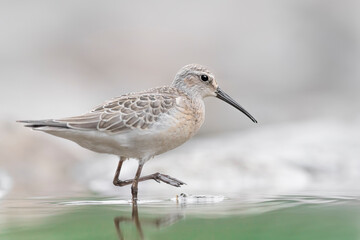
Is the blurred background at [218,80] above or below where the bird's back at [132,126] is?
above

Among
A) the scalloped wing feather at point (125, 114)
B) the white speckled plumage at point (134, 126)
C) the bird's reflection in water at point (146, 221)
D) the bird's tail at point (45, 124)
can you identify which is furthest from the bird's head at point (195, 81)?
the bird's reflection in water at point (146, 221)

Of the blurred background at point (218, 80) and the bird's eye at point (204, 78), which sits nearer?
the bird's eye at point (204, 78)

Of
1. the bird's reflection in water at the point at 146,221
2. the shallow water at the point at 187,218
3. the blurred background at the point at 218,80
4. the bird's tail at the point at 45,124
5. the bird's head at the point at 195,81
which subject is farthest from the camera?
the blurred background at the point at 218,80

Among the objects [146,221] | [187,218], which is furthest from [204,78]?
[146,221]

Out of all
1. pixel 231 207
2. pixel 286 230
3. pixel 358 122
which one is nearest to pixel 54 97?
pixel 358 122

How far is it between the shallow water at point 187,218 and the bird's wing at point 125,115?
880mm

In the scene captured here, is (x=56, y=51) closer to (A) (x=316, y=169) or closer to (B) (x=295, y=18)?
(B) (x=295, y=18)

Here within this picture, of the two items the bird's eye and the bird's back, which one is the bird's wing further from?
the bird's eye

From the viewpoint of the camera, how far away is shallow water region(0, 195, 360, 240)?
601 cm

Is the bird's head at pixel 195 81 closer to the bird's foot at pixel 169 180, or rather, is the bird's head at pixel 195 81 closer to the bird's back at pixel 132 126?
the bird's back at pixel 132 126

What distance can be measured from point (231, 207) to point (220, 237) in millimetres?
1888

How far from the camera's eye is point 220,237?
582 centimetres

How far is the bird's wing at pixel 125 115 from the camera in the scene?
27.8ft

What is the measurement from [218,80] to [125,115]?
47.5 ft
